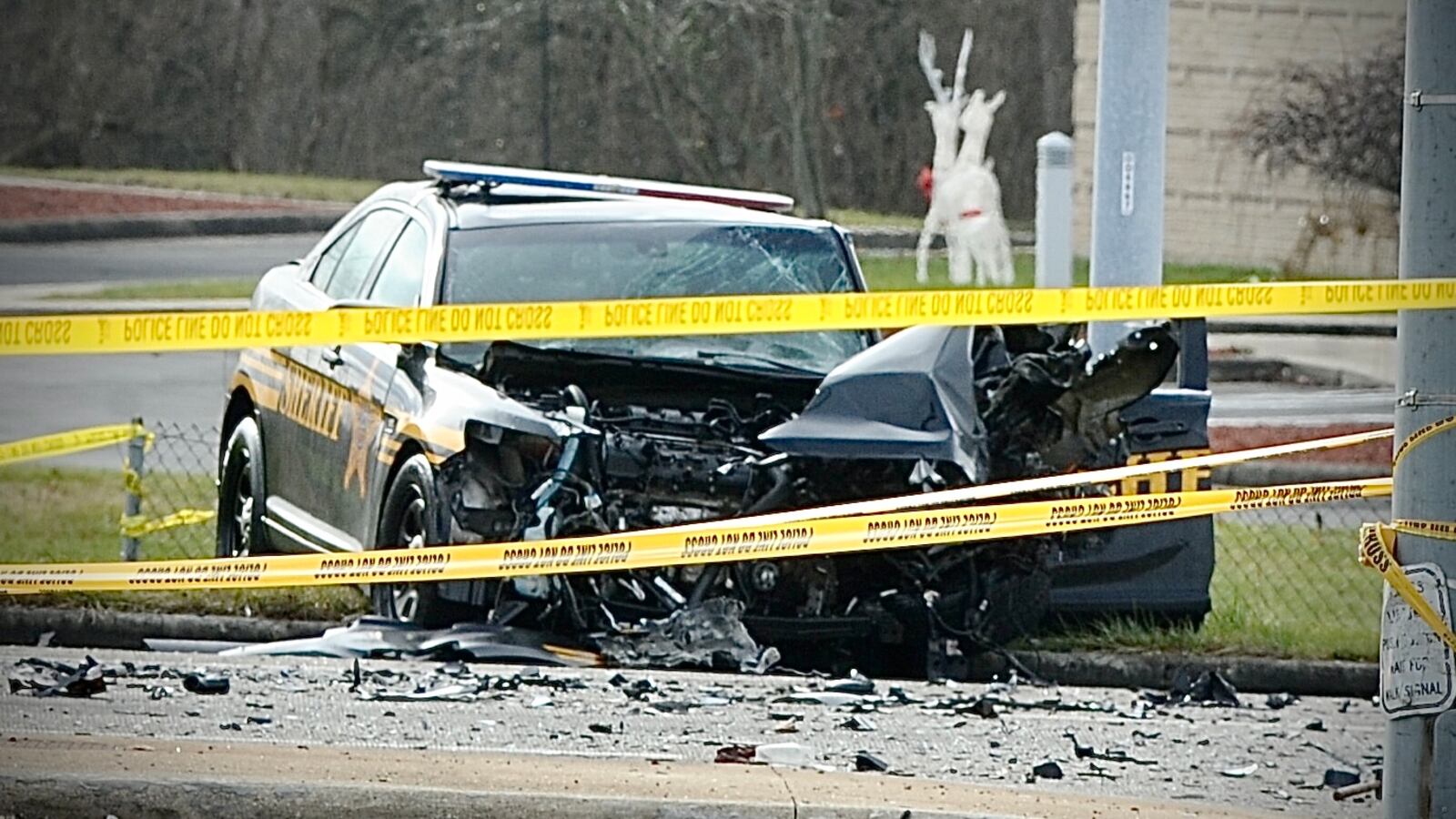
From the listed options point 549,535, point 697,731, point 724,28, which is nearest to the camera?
point 697,731

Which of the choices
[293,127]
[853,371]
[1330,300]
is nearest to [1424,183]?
[1330,300]

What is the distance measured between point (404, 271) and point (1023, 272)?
1219 centimetres

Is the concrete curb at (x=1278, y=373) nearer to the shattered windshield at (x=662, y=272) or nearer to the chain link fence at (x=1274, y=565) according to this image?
the chain link fence at (x=1274, y=565)

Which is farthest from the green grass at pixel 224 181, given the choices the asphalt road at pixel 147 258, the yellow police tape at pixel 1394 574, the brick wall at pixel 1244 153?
the yellow police tape at pixel 1394 574

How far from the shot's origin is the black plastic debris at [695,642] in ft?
19.9

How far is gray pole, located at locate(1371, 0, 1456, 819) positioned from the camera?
3957 mm

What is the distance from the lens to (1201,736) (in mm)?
5406

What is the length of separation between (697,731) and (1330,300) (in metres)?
1.86

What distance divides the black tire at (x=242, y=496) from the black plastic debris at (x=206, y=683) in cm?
163

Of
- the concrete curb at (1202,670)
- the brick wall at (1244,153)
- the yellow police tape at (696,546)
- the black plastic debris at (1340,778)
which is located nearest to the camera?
the black plastic debris at (1340,778)

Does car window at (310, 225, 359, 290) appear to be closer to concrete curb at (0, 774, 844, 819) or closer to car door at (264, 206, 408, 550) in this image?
car door at (264, 206, 408, 550)

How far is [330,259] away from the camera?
7.54m

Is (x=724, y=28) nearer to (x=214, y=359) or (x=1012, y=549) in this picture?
(x=214, y=359)

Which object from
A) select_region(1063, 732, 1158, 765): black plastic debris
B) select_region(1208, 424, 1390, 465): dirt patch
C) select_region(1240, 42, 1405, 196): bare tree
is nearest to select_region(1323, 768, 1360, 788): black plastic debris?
select_region(1063, 732, 1158, 765): black plastic debris
